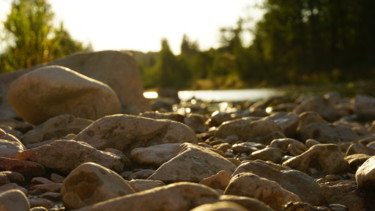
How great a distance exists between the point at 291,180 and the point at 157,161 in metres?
0.95

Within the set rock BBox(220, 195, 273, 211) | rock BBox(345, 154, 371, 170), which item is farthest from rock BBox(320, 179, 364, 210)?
rock BBox(220, 195, 273, 211)

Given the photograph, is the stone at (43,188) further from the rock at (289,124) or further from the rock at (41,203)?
the rock at (289,124)

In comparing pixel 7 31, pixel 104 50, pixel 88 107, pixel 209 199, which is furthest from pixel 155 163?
pixel 7 31

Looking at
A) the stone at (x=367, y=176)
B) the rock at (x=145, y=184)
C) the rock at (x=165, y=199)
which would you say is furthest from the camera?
the stone at (x=367, y=176)

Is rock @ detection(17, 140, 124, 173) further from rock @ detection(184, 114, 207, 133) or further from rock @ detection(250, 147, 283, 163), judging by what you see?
rock @ detection(184, 114, 207, 133)

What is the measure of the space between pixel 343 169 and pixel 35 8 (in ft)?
22.1

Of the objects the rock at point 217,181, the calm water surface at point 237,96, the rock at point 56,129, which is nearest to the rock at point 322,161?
the rock at point 217,181

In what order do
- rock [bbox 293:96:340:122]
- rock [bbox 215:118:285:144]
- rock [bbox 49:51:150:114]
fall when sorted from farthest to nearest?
rock [bbox 293:96:340:122] < rock [bbox 49:51:150:114] < rock [bbox 215:118:285:144]

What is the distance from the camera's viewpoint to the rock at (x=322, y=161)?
12.9 ft

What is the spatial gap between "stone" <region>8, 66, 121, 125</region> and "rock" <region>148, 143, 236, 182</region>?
2.37 metres

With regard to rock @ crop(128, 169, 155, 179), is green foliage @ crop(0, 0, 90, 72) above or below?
above

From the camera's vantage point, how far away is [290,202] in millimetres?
2693

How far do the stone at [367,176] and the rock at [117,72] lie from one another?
4.06 metres

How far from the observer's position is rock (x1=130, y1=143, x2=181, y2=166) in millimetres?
3662
